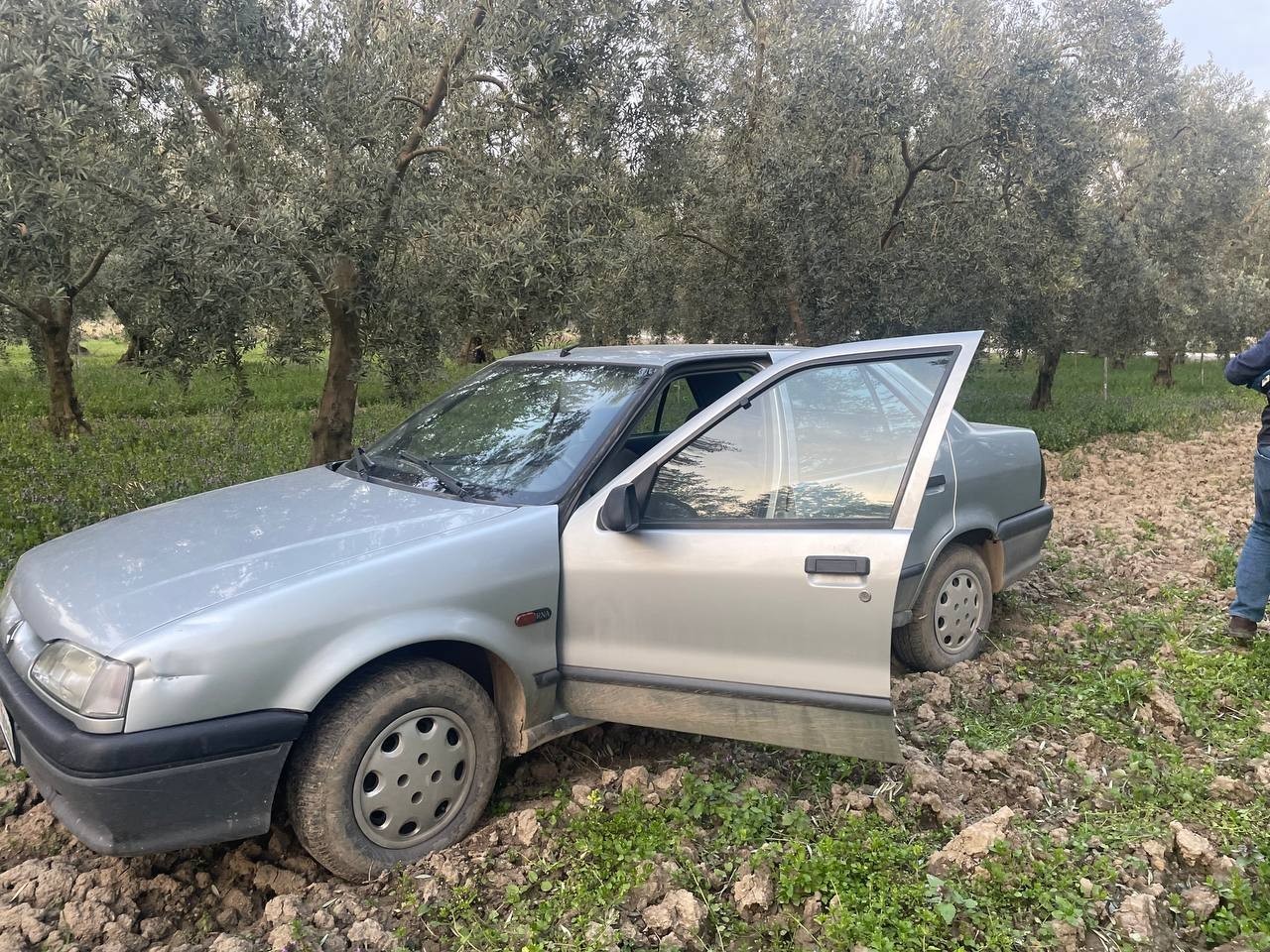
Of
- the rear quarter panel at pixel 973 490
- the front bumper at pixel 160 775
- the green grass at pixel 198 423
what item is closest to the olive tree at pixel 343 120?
the green grass at pixel 198 423

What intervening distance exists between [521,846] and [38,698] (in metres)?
1.61

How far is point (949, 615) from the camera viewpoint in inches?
177

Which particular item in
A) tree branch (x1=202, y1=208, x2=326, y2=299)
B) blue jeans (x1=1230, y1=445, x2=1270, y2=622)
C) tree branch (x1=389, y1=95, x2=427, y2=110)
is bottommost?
blue jeans (x1=1230, y1=445, x2=1270, y2=622)

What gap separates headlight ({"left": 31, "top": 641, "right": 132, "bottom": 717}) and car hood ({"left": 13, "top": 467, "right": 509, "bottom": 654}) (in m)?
0.05

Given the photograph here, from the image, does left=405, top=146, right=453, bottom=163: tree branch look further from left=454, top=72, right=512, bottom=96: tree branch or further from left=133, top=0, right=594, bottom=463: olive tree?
left=454, top=72, right=512, bottom=96: tree branch

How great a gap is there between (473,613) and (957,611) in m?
2.75

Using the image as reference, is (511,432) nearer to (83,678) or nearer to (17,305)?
(83,678)

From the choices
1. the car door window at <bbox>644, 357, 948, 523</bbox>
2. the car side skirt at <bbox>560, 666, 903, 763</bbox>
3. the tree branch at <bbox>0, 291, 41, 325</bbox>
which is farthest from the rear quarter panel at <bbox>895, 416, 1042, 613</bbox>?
the tree branch at <bbox>0, 291, 41, 325</bbox>

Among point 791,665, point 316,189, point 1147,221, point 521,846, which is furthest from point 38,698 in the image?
point 1147,221

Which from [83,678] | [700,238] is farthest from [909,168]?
[83,678]

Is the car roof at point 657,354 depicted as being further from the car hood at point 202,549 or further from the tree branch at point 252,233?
the tree branch at point 252,233

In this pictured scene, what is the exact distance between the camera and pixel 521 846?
3.03 m

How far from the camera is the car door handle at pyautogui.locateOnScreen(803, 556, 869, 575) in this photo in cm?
291

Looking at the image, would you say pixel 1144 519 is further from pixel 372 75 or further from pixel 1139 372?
pixel 1139 372
